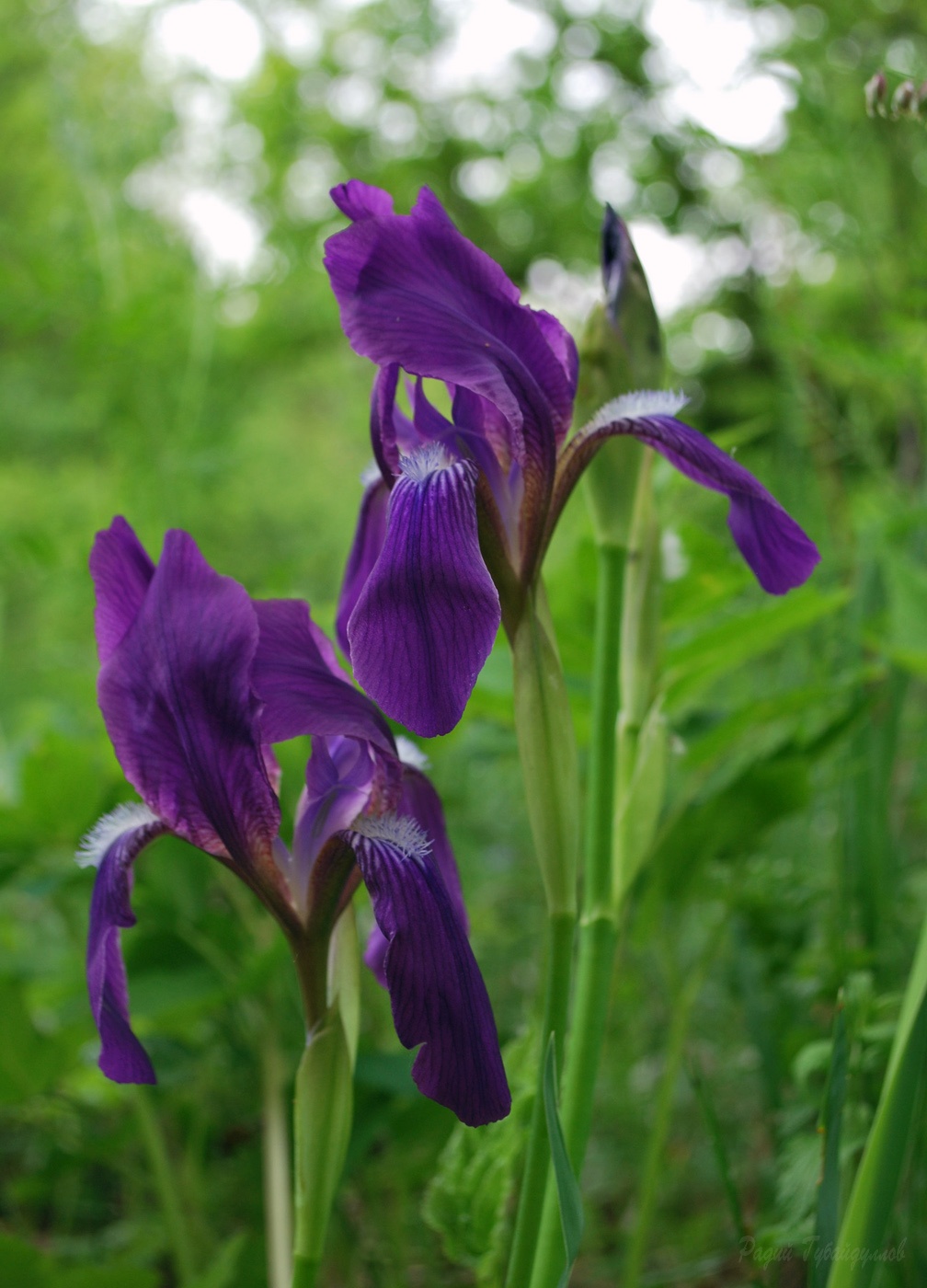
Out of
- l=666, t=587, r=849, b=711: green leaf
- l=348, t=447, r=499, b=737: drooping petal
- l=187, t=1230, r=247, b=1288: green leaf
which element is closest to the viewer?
l=348, t=447, r=499, b=737: drooping petal

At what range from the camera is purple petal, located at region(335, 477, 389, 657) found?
0.54 meters

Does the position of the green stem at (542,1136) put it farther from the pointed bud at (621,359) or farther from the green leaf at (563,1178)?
the pointed bud at (621,359)

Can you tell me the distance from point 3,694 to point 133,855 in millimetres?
1539

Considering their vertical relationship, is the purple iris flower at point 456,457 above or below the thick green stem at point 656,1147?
above

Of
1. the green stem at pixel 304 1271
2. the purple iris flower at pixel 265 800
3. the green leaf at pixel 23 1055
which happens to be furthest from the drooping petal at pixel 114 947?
the green leaf at pixel 23 1055

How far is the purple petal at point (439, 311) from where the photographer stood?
0.46m

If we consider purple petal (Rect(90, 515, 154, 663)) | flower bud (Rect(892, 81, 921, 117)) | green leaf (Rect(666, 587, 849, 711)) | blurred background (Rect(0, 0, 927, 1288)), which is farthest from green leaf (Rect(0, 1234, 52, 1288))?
flower bud (Rect(892, 81, 921, 117))

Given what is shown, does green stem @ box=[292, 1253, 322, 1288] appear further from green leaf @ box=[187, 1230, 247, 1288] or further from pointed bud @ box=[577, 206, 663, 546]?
pointed bud @ box=[577, 206, 663, 546]

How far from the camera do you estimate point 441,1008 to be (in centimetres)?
41

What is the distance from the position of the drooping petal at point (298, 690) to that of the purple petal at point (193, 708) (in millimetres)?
10

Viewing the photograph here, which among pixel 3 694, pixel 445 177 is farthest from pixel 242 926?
pixel 445 177

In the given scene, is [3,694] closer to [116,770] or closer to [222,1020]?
[116,770]

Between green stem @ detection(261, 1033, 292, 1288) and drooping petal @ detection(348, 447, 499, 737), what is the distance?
1.53 ft

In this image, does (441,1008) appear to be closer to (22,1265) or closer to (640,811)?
(640,811)
